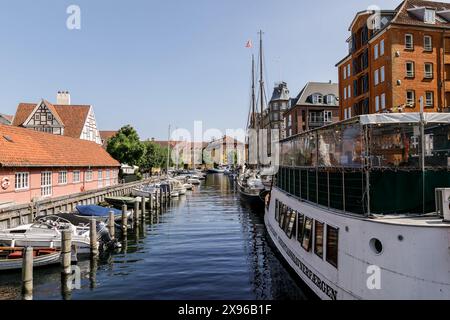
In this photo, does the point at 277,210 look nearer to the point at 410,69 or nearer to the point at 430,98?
the point at 410,69

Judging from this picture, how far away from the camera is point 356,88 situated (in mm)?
Result: 45500

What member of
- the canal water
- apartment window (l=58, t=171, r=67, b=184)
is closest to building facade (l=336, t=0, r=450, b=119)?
the canal water

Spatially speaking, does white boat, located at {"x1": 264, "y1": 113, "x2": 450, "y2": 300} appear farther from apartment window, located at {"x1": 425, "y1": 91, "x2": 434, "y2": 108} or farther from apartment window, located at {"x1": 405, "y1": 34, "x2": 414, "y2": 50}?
apartment window, located at {"x1": 425, "y1": 91, "x2": 434, "y2": 108}

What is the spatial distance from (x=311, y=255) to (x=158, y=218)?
24.2 meters

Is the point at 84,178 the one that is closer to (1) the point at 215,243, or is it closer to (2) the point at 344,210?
(1) the point at 215,243

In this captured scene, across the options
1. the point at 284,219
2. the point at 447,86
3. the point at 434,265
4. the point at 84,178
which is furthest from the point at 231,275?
the point at 447,86

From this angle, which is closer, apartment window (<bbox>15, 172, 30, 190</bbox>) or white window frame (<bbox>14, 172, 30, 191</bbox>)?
white window frame (<bbox>14, 172, 30, 191</bbox>)

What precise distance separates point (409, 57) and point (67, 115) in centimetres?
5541

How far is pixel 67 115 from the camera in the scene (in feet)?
203

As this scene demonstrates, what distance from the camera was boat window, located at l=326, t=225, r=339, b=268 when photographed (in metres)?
10.2

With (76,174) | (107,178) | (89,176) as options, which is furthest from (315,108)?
(76,174)

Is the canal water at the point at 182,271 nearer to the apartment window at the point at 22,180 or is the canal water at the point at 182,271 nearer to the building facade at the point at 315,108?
the apartment window at the point at 22,180

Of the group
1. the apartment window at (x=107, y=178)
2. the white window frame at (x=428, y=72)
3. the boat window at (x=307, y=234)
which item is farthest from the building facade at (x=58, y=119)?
the boat window at (x=307, y=234)

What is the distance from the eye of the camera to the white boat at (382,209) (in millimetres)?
7574
